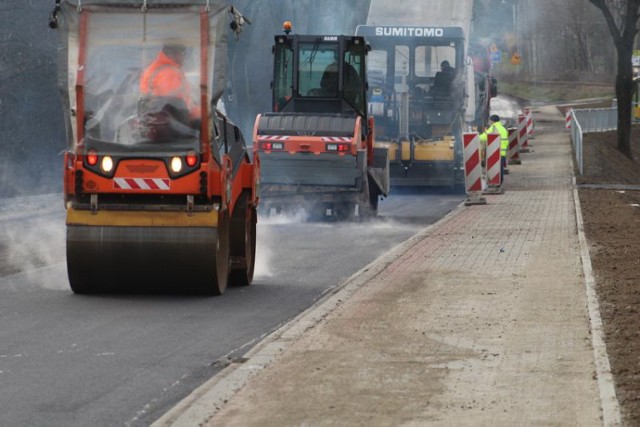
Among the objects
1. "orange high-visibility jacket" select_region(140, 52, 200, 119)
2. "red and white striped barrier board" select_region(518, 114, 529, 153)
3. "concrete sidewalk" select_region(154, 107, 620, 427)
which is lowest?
"concrete sidewalk" select_region(154, 107, 620, 427)

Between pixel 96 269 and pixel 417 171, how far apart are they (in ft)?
59.3

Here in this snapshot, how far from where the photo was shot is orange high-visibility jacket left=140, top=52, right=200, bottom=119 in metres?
13.7

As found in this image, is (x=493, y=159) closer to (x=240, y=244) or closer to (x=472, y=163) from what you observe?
(x=472, y=163)

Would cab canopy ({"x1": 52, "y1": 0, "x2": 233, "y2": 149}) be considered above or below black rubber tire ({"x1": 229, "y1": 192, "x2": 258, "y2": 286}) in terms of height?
above

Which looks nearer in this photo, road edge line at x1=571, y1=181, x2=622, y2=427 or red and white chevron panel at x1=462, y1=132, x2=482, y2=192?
road edge line at x1=571, y1=181, x2=622, y2=427

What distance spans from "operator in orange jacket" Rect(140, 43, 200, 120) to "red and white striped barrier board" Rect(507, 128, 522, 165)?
2993 centimetres

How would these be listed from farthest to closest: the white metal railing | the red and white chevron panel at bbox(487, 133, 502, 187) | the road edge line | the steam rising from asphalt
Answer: the white metal railing < the red and white chevron panel at bbox(487, 133, 502, 187) < the steam rising from asphalt < the road edge line

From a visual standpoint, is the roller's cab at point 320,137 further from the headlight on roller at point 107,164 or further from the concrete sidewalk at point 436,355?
the headlight on roller at point 107,164

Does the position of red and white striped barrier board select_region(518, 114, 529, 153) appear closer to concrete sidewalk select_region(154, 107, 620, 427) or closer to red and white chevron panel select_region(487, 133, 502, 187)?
red and white chevron panel select_region(487, 133, 502, 187)

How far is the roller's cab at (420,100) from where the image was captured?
31.0 meters

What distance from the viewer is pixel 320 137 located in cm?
2408

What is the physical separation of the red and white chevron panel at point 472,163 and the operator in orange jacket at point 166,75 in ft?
47.9

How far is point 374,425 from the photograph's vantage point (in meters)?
7.80

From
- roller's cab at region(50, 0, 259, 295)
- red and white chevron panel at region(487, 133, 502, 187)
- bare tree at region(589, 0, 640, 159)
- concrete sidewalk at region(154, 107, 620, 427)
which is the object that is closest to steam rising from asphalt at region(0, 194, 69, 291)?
roller's cab at region(50, 0, 259, 295)
